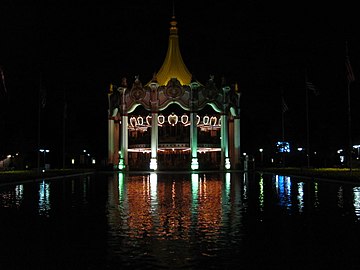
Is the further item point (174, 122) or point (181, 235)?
point (174, 122)

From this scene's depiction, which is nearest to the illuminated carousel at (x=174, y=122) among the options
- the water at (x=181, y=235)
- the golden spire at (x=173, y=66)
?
the golden spire at (x=173, y=66)

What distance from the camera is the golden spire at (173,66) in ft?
277

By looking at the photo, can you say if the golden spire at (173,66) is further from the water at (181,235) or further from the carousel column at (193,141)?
the water at (181,235)

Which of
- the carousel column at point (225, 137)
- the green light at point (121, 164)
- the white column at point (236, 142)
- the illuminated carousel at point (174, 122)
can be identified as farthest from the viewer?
the white column at point (236, 142)

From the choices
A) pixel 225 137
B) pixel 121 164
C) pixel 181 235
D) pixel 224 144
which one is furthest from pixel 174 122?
pixel 181 235

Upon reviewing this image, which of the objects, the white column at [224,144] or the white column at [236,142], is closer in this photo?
the white column at [224,144]

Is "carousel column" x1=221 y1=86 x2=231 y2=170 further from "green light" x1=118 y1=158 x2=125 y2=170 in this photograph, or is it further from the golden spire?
"green light" x1=118 y1=158 x2=125 y2=170

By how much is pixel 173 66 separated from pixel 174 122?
9.08 m

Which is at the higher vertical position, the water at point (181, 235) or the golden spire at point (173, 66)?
the golden spire at point (173, 66)

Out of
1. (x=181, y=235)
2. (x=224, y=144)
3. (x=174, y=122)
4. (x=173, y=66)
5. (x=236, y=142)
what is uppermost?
(x=173, y=66)

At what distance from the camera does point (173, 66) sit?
86.2 meters

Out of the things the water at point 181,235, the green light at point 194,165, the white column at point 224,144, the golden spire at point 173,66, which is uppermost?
the golden spire at point 173,66

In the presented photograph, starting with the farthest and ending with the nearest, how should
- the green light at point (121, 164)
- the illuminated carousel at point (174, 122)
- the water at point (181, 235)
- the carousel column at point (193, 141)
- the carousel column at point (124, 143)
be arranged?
1. the carousel column at point (124, 143)
2. the illuminated carousel at point (174, 122)
3. the green light at point (121, 164)
4. the carousel column at point (193, 141)
5. the water at point (181, 235)

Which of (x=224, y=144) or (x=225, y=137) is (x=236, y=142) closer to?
(x=225, y=137)
